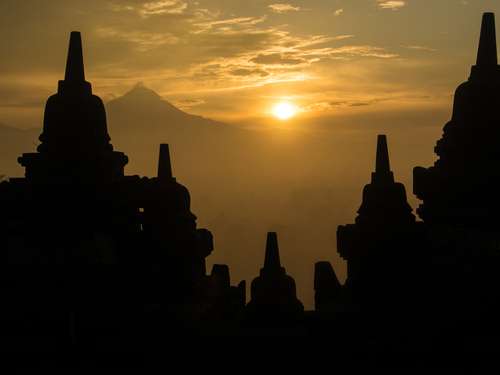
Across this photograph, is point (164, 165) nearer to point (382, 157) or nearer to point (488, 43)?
point (382, 157)

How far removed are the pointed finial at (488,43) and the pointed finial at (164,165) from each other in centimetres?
668

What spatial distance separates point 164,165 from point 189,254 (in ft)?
6.44

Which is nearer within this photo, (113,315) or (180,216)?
(113,315)

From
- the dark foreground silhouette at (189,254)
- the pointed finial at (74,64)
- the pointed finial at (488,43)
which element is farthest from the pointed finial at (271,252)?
the pointed finial at (488,43)

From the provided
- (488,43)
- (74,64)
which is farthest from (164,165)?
(488,43)

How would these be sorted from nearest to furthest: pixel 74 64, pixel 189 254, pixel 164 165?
pixel 74 64
pixel 189 254
pixel 164 165

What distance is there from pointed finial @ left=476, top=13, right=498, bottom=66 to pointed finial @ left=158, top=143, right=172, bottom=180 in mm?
6684

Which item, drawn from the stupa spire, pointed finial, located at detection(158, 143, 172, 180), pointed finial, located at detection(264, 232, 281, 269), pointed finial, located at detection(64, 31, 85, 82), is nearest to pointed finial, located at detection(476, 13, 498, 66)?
the stupa spire

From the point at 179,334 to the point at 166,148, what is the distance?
4.06 meters

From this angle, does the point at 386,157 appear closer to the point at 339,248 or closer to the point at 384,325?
the point at 339,248

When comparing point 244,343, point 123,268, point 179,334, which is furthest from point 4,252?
point 244,343

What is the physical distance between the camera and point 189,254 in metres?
13.4

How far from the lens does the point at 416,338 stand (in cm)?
1152

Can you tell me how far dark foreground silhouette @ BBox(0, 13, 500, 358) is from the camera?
11.6m
